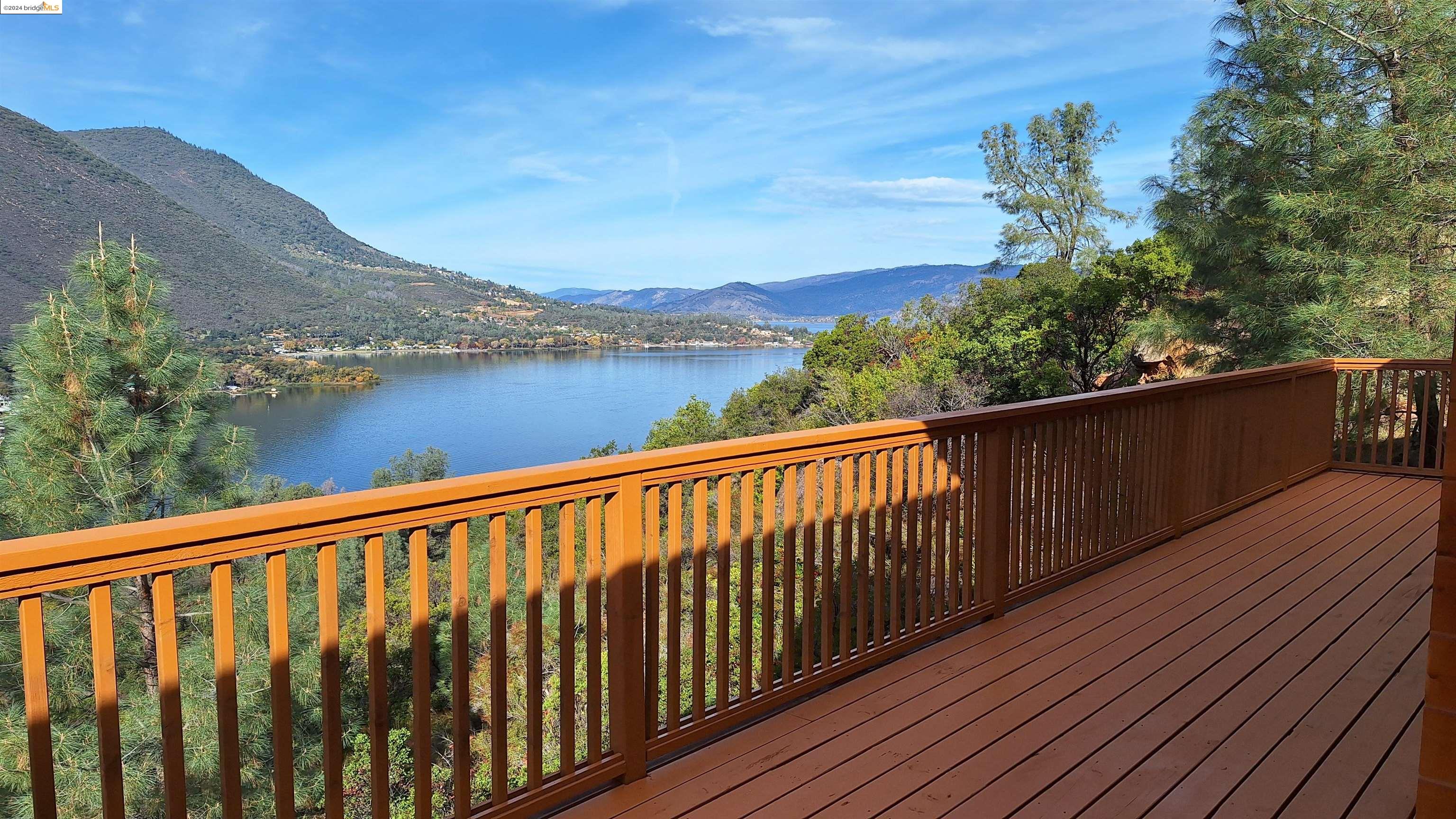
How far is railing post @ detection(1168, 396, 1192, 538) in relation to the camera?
4543 mm

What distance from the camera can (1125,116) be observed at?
1129 inches

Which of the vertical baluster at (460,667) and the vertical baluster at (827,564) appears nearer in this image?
the vertical baluster at (460,667)

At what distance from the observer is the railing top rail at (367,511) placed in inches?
49.5

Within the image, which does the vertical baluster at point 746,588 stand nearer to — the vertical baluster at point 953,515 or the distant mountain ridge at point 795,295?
the vertical baluster at point 953,515

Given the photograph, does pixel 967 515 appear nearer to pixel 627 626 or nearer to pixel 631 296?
pixel 627 626

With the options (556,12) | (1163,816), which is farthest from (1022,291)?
(556,12)

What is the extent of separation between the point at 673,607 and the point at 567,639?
319 millimetres

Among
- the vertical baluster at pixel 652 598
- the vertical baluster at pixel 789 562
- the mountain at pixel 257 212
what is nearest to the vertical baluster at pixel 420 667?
the vertical baluster at pixel 652 598

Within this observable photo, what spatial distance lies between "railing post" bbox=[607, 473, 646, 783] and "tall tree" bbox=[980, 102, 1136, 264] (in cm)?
2841

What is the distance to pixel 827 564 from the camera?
2.68 metres

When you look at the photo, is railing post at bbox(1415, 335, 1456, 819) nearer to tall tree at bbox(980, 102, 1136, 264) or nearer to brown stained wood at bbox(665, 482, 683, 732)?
brown stained wood at bbox(665, 482, 683, 732)

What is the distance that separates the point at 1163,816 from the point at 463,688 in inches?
66.1

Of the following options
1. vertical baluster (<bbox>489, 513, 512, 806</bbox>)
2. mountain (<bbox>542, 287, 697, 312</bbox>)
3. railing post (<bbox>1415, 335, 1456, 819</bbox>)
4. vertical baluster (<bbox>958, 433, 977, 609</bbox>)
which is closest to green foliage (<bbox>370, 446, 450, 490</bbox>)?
vertical baluster (<bbox>958, 433, 977, 609</bbox>)

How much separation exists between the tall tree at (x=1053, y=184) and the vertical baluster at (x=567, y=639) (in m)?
28.5
